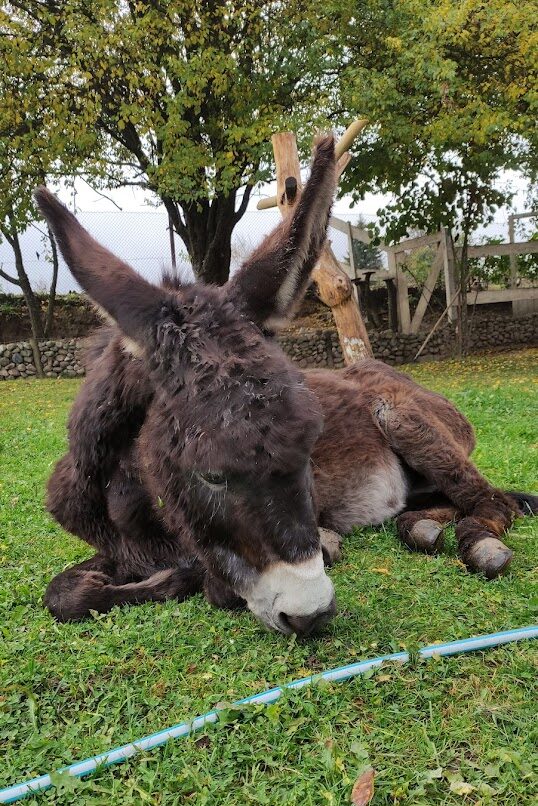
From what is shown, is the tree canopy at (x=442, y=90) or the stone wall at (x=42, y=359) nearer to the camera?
the tree canopy at (x=442, y=90)

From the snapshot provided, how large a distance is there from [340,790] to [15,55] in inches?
647

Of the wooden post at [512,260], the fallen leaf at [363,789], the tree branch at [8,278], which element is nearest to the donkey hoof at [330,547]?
the fallen leaf at [363,789]

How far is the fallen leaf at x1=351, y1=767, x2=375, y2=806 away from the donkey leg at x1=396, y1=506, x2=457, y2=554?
2.02 meters

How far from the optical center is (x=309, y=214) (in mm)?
2676

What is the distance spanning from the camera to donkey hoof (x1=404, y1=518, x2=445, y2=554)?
3771mm

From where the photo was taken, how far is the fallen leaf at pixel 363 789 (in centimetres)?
179

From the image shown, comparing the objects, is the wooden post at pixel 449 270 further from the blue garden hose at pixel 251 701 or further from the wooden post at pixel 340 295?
the blue garden hose at pixel 251 701

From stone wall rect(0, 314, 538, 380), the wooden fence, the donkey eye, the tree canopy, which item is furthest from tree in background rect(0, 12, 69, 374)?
the donkey eye

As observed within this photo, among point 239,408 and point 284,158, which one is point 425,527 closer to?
point 239,408

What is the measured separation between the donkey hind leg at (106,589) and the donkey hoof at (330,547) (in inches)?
29.7

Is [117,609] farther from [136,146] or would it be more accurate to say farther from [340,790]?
[136,146]

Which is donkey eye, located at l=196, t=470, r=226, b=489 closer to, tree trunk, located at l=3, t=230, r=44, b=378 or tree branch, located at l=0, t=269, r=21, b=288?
tree trunk, located at l=3, t=230, r=44, b=378

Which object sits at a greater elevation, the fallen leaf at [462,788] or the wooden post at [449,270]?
the wooden post at [449,270]

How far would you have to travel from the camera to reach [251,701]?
2.23 metres
